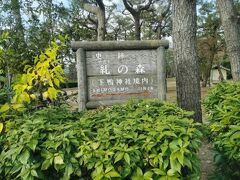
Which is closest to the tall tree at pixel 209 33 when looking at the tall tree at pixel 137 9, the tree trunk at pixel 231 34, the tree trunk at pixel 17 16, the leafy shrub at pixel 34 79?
the tall tree at pixel 137 9

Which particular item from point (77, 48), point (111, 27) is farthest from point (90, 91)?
point (111, 27)

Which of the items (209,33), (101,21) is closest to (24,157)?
(101,21)

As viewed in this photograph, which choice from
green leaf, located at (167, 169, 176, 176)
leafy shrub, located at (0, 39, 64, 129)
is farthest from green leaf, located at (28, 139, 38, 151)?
green leaf, located at (167, 169, 176, 176)

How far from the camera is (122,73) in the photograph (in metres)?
5.16

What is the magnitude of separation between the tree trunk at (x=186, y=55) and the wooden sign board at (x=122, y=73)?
1350 millimetres

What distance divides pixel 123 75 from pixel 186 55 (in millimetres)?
1798

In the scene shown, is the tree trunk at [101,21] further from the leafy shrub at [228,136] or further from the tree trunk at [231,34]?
the leafy shrub at [228,136]

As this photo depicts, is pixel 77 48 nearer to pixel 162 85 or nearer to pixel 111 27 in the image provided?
pixel 162 85

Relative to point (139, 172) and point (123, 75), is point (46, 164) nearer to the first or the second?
point (139, 172)

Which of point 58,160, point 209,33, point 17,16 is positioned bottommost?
point 58,160

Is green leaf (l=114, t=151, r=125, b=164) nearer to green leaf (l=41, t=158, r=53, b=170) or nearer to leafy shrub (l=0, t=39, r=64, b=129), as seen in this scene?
green leaf (l=41, t=158, r=53, b=170)

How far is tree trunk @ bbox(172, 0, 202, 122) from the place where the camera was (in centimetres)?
636

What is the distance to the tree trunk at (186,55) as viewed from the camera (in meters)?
6.36

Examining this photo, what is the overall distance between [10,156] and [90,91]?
9.17ft
